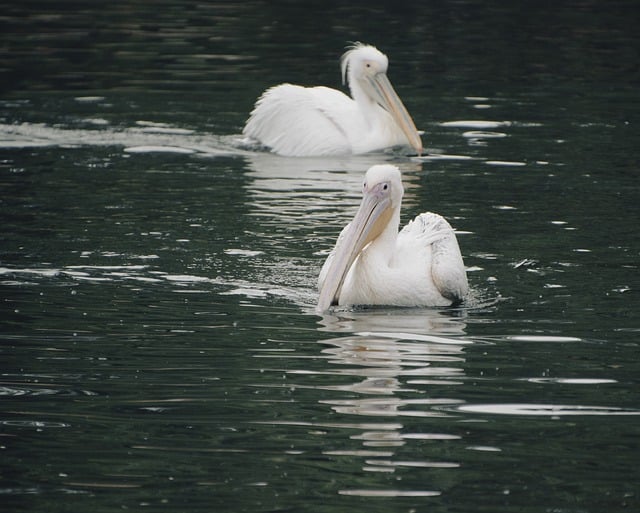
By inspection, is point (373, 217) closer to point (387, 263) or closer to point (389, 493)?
point (387, 263)

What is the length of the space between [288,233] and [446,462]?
4.94 m

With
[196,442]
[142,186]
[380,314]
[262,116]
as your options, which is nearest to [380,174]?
[380,314]

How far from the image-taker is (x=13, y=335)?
24.0 ft

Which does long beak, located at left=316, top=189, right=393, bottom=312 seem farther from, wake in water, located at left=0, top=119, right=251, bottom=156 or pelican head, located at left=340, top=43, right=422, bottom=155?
pelican head, located at left=340, top=43, right=422, bottom=155

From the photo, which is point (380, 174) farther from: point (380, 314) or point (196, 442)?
point (196, 442)

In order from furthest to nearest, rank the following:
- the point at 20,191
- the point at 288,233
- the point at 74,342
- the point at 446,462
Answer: the point at 20,191
the point at 288,233
the point at 74,342
the point at 446,462

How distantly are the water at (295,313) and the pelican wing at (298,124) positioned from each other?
23cm

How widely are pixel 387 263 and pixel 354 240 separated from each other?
24cm

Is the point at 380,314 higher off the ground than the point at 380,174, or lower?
lower

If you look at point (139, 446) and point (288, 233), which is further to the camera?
point (288, 233)

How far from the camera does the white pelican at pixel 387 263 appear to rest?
8.06 metres

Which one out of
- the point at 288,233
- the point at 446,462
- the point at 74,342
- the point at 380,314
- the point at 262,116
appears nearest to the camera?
the point at 446,462

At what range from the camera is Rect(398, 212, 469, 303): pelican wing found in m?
8.05

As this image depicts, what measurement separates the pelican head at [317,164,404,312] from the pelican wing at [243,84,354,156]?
559 centimetres
